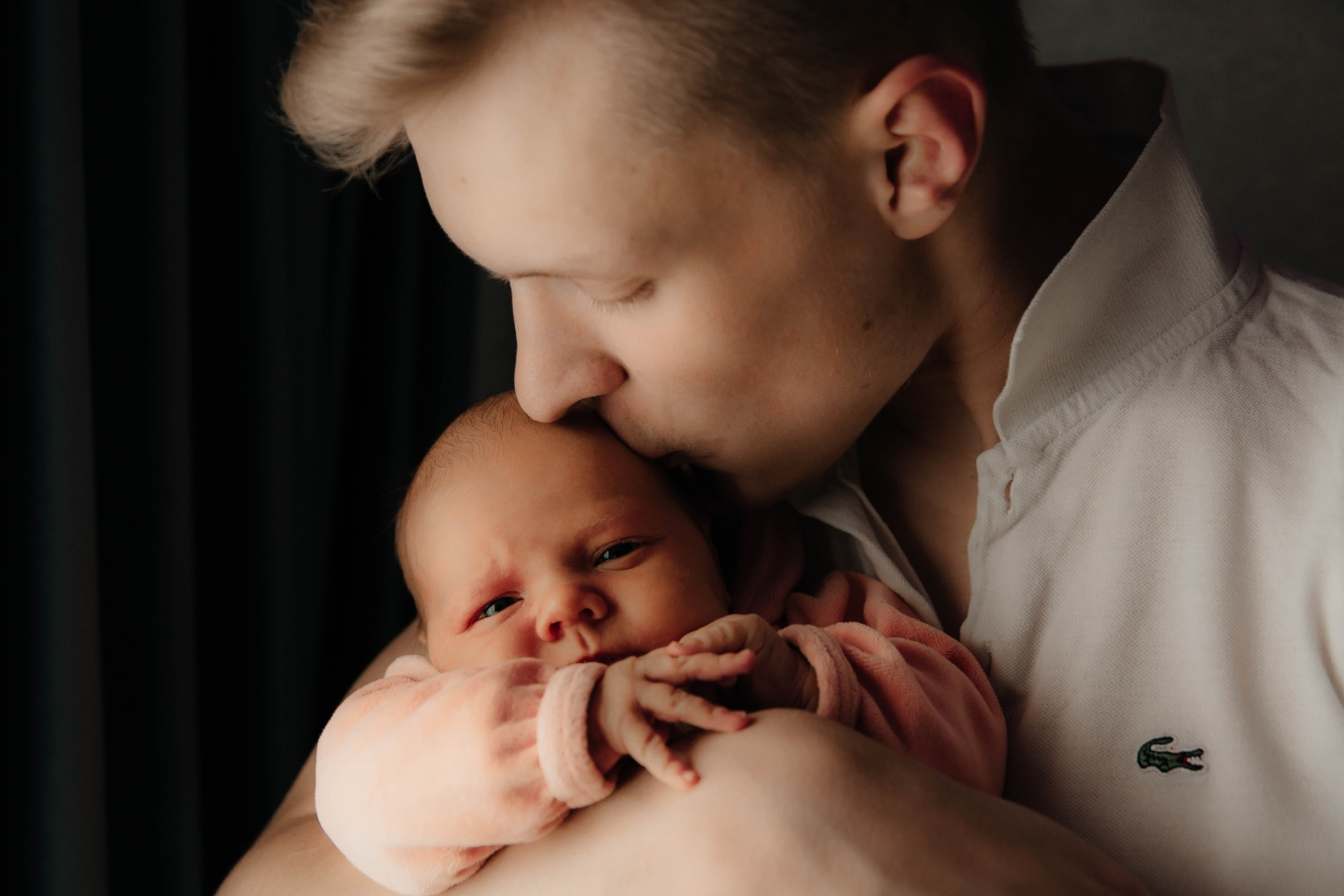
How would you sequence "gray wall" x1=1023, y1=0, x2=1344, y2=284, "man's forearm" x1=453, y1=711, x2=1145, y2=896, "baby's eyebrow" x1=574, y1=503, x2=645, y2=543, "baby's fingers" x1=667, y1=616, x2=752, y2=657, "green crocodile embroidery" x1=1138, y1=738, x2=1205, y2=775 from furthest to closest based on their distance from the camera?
"gray wall" x1=1023, y1=0, x2=1344, y2=284 < "baby's eyebrow" x1=574, y1=503, x2=645, y2=543 < "green crocodile embroidery" x1=1138, y1=738, x2=1205, y2=775 < "baby's fingers" x1=667, y1=616, x2=752, y2=657 < "man's forearm" x1=453, y1=711, x2=1145, y2=896

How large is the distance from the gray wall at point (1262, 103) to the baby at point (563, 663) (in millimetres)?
991

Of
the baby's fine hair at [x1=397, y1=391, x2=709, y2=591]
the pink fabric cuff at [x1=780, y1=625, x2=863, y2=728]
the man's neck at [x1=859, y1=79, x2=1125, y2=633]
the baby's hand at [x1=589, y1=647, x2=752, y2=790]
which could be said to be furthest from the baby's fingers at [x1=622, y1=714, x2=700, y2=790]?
the man's neck at [x1=859, y1=79, x2=1125, y2=633]

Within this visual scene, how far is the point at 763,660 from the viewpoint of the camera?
0.81 meters

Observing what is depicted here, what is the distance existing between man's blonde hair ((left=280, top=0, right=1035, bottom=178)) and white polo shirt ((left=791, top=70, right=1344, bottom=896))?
0.91 feet

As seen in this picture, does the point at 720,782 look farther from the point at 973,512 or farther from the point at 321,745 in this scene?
the point at 973,512

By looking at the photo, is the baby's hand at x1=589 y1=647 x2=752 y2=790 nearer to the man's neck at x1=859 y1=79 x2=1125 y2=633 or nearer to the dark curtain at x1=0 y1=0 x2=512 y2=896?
the man's neck at x1=859 y1=79 x2=1125 y2=633

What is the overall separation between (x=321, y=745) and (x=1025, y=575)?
2.31 ft

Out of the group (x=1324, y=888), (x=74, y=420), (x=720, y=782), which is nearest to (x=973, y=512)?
(x=1324, y=888)

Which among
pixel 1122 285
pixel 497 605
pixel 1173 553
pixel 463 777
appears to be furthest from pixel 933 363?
pixel 463 777

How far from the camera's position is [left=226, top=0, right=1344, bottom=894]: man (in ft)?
2.33

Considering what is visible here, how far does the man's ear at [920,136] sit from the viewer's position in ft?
2.67

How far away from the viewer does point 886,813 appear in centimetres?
66

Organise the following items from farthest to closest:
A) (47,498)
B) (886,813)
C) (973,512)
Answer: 1. (973,512)
2. (47,498)
3. (886,813)

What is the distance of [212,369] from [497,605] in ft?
2.15
